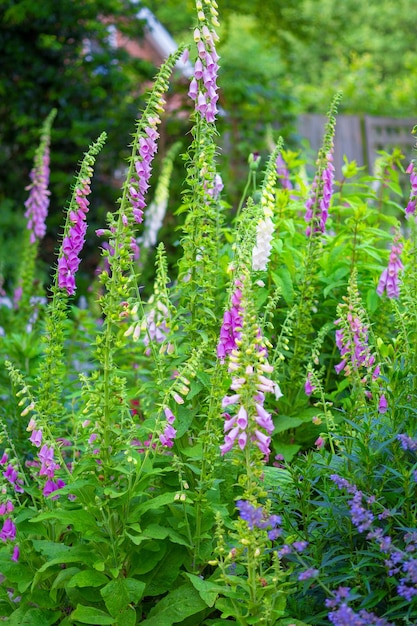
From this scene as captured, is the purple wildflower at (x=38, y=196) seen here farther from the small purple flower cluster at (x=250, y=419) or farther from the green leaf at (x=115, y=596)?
the small purple flower cluster at (x=250, y=419)

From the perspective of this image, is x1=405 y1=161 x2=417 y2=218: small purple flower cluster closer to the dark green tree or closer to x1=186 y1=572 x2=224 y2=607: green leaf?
x1=186 y1=572 x2=224 y2=607: green leaf

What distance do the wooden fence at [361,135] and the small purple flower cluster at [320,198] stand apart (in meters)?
11.0

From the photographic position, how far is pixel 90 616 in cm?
284

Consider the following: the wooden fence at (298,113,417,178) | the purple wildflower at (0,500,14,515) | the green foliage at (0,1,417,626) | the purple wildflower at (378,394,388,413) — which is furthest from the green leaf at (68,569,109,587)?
the wooden fence at (298,113,417,178)

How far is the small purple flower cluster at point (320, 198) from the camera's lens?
390cm

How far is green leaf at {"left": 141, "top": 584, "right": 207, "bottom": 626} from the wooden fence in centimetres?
1242

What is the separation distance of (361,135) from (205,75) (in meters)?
12.5

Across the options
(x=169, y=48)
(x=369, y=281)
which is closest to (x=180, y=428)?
(x=369, y=281)

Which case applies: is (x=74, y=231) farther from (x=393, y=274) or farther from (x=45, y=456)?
(x=393, y=274)

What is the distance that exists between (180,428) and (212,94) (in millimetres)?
1301

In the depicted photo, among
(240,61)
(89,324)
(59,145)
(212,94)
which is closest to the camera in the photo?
(212,94)

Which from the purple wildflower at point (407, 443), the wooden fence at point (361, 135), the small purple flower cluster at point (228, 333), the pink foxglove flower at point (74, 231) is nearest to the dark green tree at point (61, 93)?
the wooden fence at point (361, 135)

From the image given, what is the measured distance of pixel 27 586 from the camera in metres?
→ 3.04

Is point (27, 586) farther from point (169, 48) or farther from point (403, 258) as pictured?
point (169, 48)
